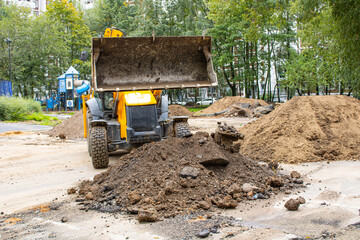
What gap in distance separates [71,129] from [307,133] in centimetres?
1016

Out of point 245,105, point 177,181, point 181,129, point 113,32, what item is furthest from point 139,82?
point 245,105

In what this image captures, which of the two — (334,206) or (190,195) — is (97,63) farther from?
(334,206)

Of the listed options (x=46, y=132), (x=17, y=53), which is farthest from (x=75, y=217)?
(x=17, y=53)

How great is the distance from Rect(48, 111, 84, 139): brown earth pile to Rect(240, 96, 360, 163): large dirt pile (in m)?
7.39

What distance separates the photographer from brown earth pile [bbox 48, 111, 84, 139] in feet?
48.4

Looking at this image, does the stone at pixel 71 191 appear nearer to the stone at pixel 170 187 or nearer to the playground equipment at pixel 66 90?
the stone at pixel 170 187

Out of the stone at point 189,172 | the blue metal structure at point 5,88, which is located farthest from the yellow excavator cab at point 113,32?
the blue metal structure at point 5,88

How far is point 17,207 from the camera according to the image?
5082 mm

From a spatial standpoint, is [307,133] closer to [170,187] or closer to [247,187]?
[247,187]

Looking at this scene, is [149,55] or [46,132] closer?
[149,55]

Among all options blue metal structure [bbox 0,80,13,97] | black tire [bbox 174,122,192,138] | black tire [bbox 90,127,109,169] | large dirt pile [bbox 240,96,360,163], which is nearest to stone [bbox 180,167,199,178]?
black tire [bbox 90,127,109,169]

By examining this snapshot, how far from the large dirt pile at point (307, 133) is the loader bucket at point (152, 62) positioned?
205 centimetres

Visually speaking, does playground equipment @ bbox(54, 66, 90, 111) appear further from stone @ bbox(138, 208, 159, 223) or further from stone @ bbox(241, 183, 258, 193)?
stone @ bbox(138, 208, 159, 223)

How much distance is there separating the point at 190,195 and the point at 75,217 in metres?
1.49
